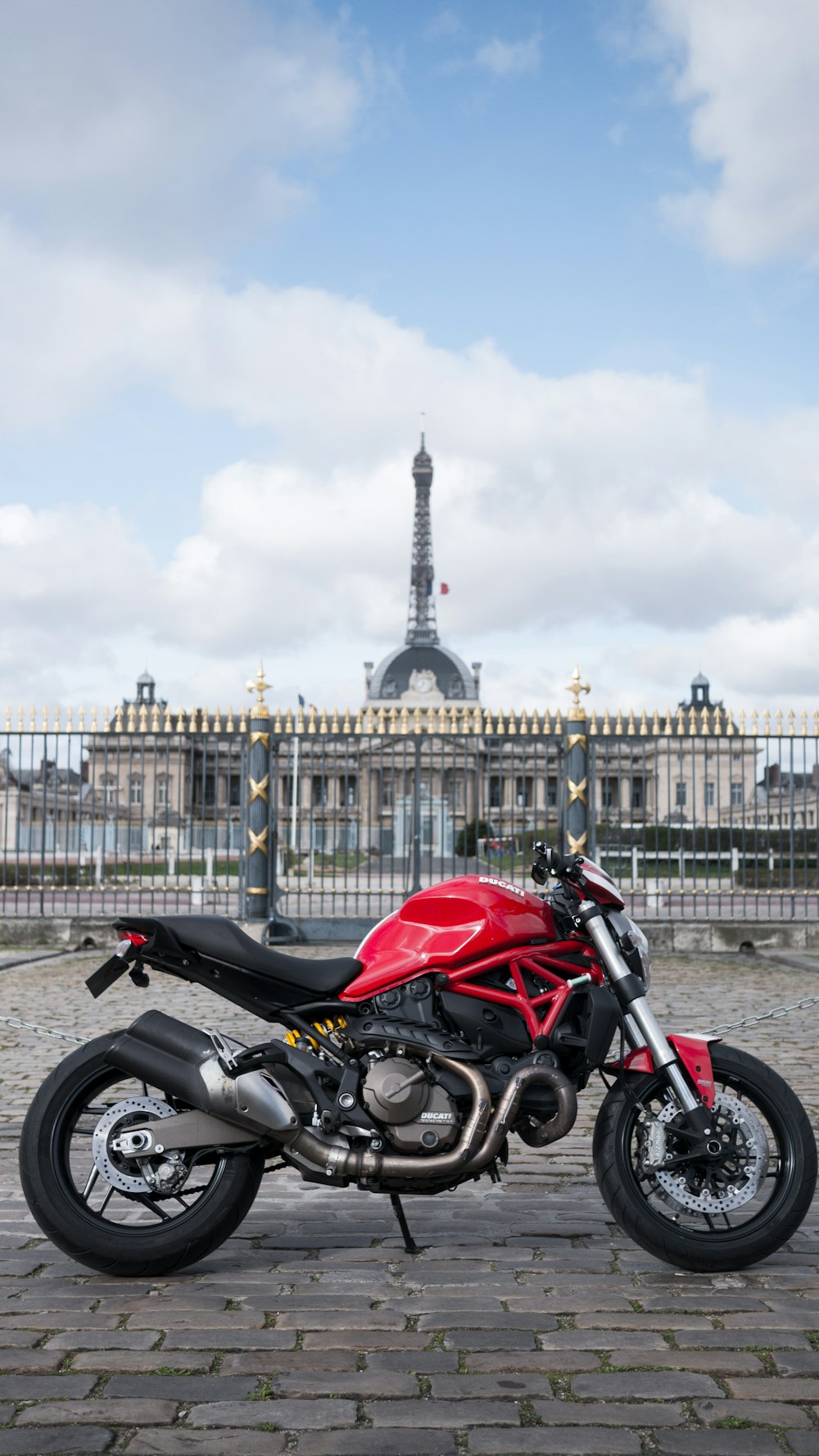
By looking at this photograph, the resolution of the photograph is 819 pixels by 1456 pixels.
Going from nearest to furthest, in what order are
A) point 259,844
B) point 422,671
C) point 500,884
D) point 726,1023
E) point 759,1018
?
point 500,884 → point 759,1018 → point 726,1023 → point 259,844 → point 422,671

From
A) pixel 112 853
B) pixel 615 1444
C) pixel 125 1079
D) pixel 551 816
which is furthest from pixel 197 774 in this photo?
pixel 615 1444

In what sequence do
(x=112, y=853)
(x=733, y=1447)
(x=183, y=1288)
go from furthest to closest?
1. (x=112, y=853)
2. (x=183, y=1288)
3. (x=733, y=1447)

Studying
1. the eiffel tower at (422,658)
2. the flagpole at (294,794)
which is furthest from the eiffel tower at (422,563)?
the flagpole at (294,794)

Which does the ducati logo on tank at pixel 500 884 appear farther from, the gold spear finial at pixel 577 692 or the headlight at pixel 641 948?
the gold spear finial at pixel 577 692

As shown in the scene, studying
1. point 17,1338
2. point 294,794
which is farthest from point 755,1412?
point 294,794

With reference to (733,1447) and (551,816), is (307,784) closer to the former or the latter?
(551,816)

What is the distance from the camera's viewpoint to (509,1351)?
10.6ft

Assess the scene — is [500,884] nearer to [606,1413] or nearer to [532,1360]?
[532,1360]

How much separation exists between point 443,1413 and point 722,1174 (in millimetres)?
1295

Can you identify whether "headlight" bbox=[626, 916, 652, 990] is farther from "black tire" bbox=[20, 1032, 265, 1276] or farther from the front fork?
"black tire" bbox=[20, 1032, 265, 1276]

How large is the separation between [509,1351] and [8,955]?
11.9 m

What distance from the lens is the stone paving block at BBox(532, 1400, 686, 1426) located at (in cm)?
283

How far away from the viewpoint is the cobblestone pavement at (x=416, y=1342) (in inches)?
110

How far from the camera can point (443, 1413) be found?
288cm
